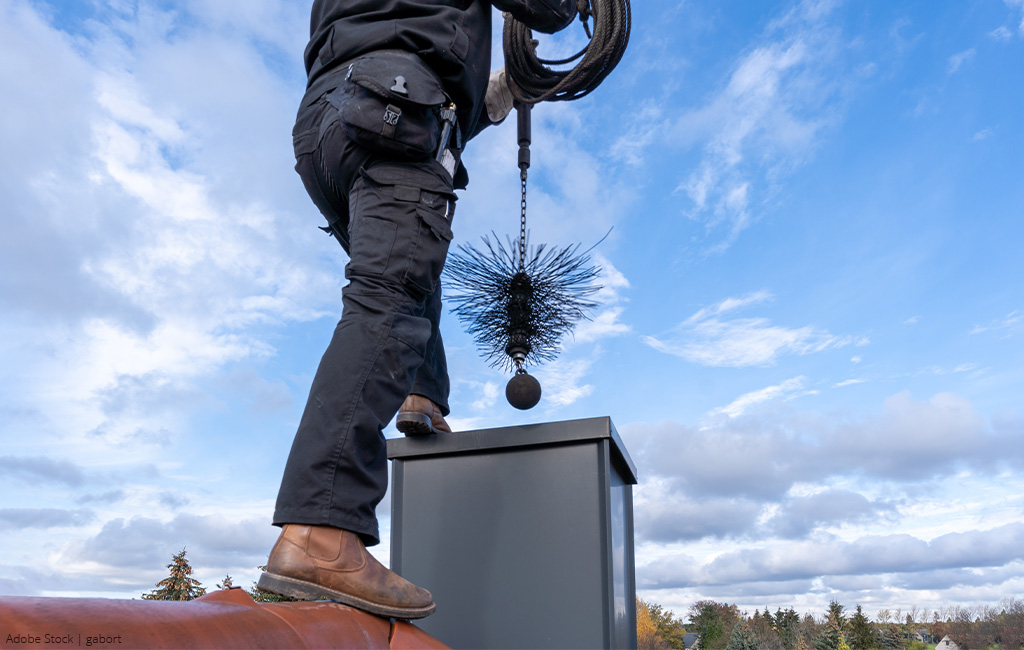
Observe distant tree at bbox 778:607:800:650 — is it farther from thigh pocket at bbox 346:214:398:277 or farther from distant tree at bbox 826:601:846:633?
thigh pocket at bbox 346:214:398:277

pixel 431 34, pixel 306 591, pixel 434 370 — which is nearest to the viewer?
pixel 306 591

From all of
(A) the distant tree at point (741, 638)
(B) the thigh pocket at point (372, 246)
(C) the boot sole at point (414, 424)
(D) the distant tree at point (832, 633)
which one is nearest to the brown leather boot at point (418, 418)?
(C) the boot sole at point (414, 424)

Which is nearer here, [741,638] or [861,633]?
[861,633]

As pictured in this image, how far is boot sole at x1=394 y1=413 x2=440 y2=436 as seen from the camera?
2332mm

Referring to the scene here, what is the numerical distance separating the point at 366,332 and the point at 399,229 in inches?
10.0

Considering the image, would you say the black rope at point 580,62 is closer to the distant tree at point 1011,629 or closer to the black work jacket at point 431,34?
the black work jacket at point 431,34

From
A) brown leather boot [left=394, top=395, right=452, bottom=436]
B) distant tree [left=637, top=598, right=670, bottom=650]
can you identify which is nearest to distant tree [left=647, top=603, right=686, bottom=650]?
distant tree [left=637, top=598, right=670, bottom=650]

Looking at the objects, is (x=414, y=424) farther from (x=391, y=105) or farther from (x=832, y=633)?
(x=832, y=633)

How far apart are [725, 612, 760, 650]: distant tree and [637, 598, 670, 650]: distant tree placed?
464 mm

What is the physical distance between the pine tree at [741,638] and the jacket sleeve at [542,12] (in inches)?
101

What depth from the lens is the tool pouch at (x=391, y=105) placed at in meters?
1.68

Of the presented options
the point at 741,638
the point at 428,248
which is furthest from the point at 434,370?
the point at 741,638

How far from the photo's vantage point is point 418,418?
234cm

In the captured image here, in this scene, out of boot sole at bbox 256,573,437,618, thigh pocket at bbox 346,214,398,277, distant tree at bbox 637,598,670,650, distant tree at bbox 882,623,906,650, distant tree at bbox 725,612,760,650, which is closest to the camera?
boot sole at bbox 256,573,437,618
